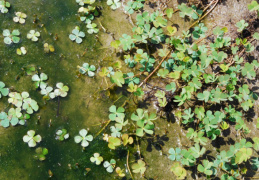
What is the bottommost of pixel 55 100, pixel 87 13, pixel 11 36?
pixel 55 100

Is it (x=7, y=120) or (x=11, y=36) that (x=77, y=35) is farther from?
(x=7, y=120)

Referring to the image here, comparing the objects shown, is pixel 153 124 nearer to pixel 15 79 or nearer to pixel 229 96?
pixel 229 96

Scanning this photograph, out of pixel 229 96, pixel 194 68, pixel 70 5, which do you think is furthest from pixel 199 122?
pixel 70 5

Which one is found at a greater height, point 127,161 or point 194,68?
point 194,68

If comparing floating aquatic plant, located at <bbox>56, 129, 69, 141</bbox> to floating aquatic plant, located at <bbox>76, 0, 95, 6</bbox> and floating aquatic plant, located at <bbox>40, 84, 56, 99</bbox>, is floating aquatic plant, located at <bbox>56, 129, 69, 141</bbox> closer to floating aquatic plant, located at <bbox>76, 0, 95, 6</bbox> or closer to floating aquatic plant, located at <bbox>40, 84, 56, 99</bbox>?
floating aquatic plant, located at <bbox>40, 84, 56, 99</bbox>

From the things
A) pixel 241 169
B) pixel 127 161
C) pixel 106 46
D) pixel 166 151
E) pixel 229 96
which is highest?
pixel 229 96

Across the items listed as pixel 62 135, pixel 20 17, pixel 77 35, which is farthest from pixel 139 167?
pixel 20 17
